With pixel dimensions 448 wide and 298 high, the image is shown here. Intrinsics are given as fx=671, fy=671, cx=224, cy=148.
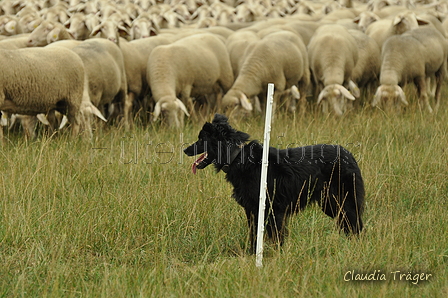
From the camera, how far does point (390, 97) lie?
9.39 meters

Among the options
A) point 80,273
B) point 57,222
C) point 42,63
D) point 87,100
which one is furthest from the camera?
point 87,100

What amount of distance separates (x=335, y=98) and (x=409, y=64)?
140cm

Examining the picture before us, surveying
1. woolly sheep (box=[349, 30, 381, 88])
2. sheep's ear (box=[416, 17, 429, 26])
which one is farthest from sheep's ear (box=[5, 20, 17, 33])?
sheep's ear (box=[416, 17, 429, 26])

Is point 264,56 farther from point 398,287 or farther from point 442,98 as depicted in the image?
point 398,287

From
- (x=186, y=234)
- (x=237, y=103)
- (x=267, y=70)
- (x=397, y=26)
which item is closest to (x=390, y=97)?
(x=267, y=70)

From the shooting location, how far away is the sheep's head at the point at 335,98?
31.2 ft

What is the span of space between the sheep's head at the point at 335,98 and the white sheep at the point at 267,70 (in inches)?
25.3

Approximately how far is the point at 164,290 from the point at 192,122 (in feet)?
18.3

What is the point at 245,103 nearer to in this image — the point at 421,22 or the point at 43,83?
the point at 43,83

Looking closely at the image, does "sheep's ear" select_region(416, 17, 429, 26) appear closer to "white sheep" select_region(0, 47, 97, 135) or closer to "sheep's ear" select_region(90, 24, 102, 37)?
"sheep's ear" select_region(90, 24, 102, 37)

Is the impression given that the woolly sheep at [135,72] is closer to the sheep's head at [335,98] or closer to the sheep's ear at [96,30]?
the sheep's ear at [96,30]

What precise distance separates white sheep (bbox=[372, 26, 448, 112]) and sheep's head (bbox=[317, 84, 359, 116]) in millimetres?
442

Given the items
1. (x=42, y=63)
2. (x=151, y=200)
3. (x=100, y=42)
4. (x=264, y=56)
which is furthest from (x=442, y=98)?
(x=151, y=200)

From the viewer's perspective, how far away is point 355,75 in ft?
36.7
